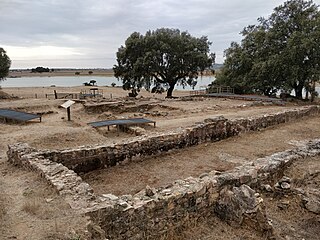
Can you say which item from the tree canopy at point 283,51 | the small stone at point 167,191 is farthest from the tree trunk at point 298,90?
the small stone at point 167,191

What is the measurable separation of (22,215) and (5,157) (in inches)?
200

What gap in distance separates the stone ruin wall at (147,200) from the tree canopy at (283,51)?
18.1 metres

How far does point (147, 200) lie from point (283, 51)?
2303cm

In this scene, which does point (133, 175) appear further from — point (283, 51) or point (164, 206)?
point (283, 51)

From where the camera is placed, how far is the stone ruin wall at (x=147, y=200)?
5.14m

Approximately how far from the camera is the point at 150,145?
1093 centimetres

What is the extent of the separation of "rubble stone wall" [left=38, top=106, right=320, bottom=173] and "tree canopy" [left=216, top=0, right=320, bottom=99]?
9.66 metres

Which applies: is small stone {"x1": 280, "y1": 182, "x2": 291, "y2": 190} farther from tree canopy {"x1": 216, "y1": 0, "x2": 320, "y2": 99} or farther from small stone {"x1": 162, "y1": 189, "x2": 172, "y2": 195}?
tree canopy {"x1": 216, "y1": 0, "x2": 320, "y2": 99}

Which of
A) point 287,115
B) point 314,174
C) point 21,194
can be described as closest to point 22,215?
point 21,194

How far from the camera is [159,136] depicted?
11.2 metres

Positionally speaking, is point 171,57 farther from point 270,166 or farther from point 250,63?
point 270,166

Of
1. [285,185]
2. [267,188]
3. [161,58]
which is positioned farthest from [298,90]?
[267,188]

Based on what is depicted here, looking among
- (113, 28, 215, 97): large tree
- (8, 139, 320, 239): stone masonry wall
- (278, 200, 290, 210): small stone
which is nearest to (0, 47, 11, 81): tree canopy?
(113, 28, 215, 97): large tree

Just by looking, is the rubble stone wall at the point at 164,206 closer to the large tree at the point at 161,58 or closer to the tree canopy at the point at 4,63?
the large tree at the point at 161,58
